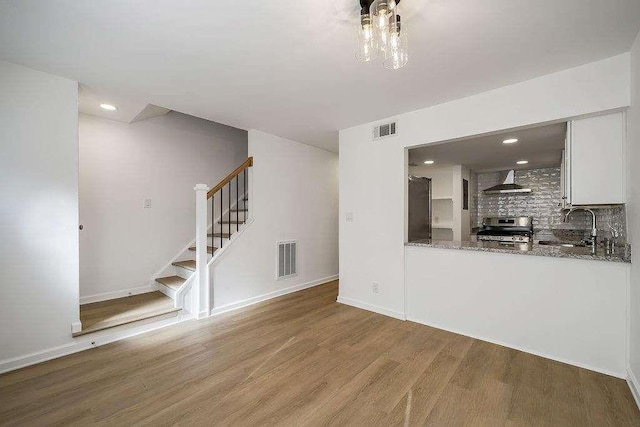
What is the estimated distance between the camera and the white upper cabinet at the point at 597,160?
2.20 metres

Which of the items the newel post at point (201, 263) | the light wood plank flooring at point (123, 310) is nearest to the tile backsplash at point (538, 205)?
the newel post at point (201, 263)

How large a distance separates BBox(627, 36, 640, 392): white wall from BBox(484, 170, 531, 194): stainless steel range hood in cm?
357

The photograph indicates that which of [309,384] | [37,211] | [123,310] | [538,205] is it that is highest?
[538,205]

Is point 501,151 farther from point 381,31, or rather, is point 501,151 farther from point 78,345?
point 78,345

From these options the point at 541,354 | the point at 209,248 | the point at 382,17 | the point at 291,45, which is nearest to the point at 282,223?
the point at 209,248

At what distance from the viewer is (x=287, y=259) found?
14.4 feet

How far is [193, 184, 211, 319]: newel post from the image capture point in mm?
3297

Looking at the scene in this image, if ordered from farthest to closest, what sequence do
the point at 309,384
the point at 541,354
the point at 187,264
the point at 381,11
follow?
the point at 187,264
the point at 541,354
the point at 309,384
the point at 381,11

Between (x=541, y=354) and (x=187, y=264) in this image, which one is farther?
(x=187, y=264)

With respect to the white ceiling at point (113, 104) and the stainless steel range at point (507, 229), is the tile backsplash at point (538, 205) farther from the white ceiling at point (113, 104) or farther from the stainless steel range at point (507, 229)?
the white ceiling at point (113, 104)

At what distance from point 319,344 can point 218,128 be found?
3835 millimetres

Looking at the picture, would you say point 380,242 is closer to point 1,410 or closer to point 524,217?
point 1,410

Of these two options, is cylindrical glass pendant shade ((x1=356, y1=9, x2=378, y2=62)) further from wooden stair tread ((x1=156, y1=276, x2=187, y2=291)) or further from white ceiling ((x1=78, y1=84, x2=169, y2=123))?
wooden stair tread ((x1=156, y1=276, x2=187, y2=291))

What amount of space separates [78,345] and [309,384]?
218cm
